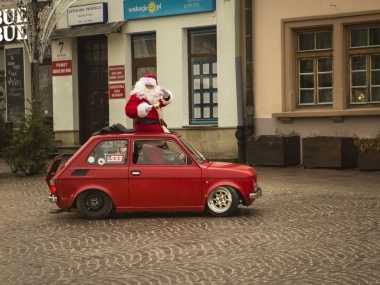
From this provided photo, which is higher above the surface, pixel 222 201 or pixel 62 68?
pixel 62 68

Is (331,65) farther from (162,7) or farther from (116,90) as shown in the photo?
(116,90)

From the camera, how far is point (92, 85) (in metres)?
28.2

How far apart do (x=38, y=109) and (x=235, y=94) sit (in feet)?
18.3

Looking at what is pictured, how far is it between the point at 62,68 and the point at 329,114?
9.40 meters

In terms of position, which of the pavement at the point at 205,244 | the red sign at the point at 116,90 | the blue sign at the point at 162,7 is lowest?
the pavement at the point at 205,244

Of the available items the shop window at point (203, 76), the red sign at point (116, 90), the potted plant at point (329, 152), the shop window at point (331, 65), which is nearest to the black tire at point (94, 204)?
the potted plant at point (329, 152)

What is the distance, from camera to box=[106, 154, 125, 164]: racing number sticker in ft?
43.8

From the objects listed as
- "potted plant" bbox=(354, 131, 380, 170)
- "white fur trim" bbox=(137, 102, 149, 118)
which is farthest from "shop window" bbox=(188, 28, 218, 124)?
"white fur trim" bbox=(137, 102, 149, 118)

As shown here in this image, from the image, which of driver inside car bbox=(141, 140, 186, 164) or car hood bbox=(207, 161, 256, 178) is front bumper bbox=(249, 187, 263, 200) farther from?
driver inside car bbox=(141, 140, 186, 164)

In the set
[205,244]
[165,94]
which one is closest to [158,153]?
[165,94]

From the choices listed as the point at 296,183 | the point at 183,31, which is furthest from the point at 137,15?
the point at 296,183

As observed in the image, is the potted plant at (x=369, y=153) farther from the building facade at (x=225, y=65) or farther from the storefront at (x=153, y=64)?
the storefront at (x=153, y=64)

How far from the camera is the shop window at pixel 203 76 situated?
25125mm

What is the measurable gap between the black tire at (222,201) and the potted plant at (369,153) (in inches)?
309
